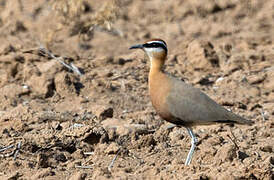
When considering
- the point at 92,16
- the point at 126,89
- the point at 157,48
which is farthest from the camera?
the point at 92,16

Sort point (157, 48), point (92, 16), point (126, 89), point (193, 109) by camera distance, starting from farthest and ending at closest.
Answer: point (92, 16)
point (126, 89)
point (157, 48)
point (193, 109)

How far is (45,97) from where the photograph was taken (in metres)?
→ 8.27

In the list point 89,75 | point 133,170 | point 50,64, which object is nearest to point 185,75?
point 89,75

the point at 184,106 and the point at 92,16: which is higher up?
the point at 92,16

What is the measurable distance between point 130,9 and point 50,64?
4841 millimetres

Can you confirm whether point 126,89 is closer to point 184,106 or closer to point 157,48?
point 157,48

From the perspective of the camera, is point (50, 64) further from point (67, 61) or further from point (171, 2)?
point (171, 2)

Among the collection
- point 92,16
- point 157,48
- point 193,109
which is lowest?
point 193,109

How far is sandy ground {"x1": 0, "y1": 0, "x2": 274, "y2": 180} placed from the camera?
606 centimetres

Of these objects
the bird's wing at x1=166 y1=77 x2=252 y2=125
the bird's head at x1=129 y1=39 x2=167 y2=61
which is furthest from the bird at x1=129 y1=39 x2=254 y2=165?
the bird's head at x1=129 y1=39 x2=167 y2=61

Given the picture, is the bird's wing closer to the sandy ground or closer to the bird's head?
the sandy ground

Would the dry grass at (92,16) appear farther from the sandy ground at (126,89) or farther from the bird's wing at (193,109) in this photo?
the bird's wing at (193,109)

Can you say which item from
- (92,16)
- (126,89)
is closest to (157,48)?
(126,89)

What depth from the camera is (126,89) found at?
8.70 meters
